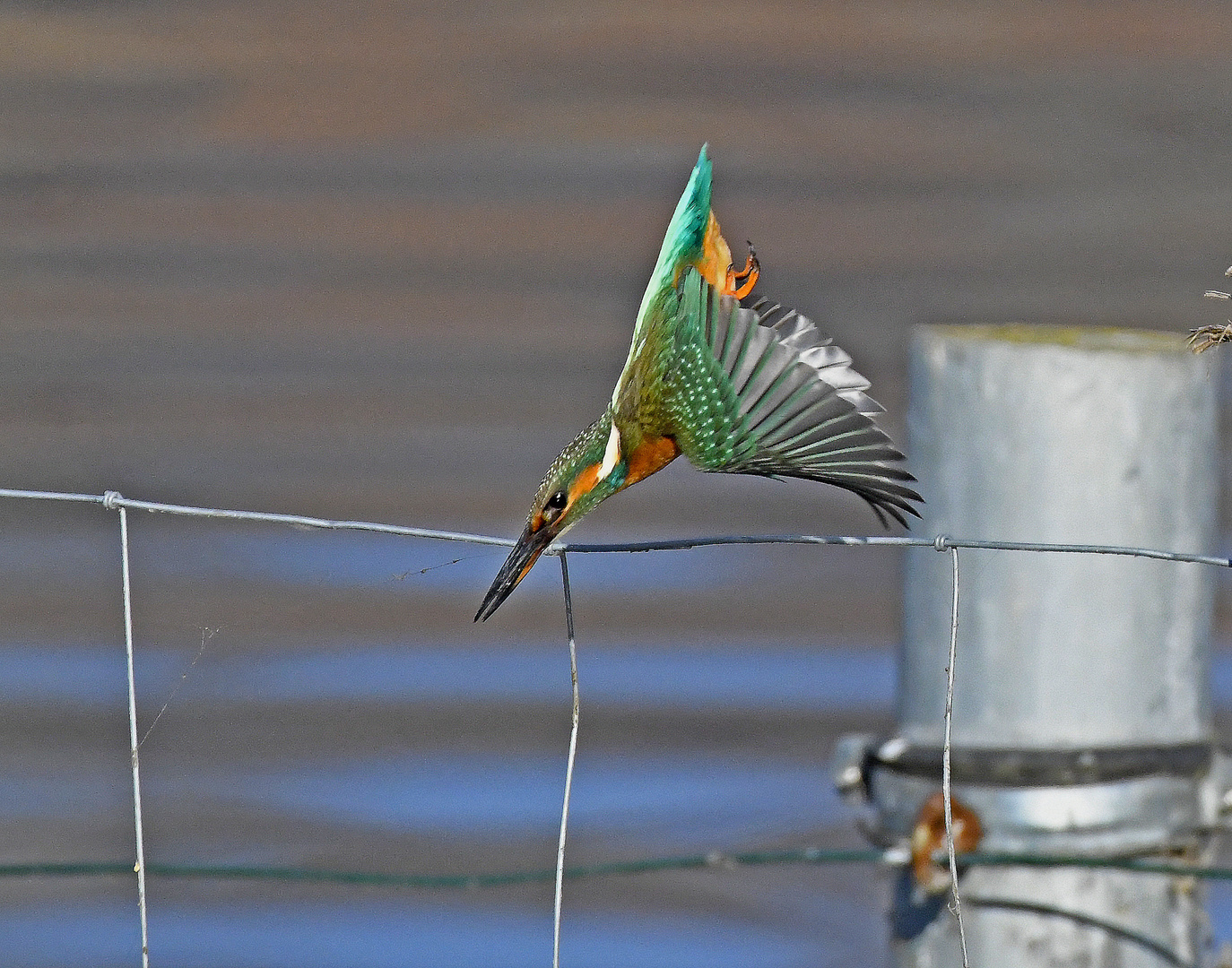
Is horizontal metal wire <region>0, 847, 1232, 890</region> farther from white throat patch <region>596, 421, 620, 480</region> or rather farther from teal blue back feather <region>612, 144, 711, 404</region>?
teal blue back feather <region>612, 144, 711, 404</region>

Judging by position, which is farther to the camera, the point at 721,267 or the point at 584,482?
the point at 721,267

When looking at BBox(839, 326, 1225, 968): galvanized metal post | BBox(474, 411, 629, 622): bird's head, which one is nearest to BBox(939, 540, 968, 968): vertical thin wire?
BBox(839, 326, 1225, 968): galvanized metal post

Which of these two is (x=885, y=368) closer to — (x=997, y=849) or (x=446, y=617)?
(x=446, y=617)

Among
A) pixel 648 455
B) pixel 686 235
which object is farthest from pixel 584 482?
pixel 686 235

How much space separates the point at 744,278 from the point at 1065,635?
123 centimetres

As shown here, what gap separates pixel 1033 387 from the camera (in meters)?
1.57

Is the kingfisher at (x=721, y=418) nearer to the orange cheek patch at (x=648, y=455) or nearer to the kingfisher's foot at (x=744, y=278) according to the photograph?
the orange cheek patch at (x=648, y=455)

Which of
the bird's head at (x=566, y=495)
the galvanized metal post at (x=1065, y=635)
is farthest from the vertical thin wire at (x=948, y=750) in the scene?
the bird's head at (x=566, y=495)

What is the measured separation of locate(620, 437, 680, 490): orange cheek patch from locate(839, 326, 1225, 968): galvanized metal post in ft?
2.22

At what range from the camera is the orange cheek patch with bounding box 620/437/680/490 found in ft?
7.63

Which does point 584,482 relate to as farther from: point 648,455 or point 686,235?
point 686,235

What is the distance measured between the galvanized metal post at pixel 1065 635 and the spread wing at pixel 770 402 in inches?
9.6

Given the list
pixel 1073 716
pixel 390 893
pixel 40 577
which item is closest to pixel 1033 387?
pixel 1073 716

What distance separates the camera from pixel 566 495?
218 cm
